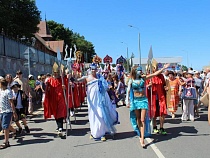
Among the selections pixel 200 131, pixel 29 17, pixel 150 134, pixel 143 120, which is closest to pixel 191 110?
pixel 200 131

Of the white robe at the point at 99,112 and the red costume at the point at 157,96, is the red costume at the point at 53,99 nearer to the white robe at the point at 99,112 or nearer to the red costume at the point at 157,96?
the white robe at the point at 99,112

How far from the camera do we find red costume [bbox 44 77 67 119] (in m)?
8.67

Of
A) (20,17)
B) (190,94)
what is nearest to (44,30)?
(20,17)

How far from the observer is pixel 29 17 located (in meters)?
49.7

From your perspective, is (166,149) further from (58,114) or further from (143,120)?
(58,114)

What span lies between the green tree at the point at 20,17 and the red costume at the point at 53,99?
126 ft

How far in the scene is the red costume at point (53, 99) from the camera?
28.5ft

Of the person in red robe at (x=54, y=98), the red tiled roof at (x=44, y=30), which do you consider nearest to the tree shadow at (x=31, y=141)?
the person in red robe at (x=54, y=98)

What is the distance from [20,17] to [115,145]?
44.9m

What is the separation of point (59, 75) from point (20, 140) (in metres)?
1.98

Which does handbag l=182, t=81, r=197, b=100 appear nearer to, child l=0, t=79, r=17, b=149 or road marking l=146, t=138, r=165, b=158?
road marking l=146, t=138, r=165, b=158

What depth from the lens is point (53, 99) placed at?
8.73m

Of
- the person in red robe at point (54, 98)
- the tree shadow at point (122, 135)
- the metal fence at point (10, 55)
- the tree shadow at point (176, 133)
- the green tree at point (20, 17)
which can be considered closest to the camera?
the tree shadow at point (176, 133)

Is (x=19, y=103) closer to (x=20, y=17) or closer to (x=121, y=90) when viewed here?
(x=121, y=90)
